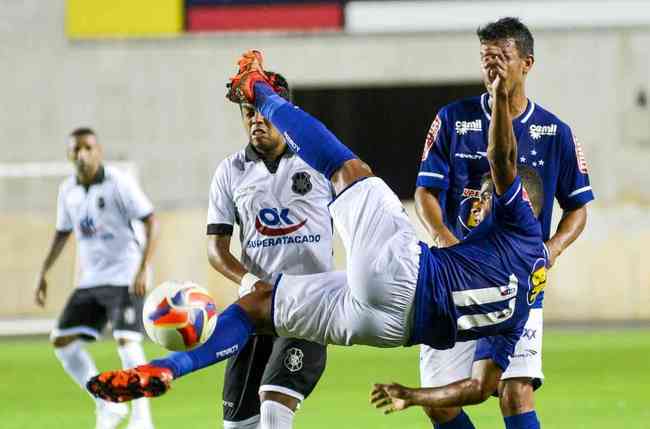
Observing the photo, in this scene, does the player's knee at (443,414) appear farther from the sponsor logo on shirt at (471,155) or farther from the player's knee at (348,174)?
the player's knee at (348,174)

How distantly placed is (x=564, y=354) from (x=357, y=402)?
4.24m

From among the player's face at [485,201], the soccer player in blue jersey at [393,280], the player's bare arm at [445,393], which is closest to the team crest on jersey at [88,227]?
the player's face at [485,201]

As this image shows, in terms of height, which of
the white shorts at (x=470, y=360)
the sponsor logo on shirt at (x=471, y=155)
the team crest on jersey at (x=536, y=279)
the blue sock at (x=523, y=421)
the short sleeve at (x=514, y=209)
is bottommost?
the blue sock at (x=523, y=421)

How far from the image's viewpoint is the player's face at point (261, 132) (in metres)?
6.69

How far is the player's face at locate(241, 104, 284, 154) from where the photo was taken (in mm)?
6691

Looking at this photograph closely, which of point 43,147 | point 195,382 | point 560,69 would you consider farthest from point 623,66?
point 195,382

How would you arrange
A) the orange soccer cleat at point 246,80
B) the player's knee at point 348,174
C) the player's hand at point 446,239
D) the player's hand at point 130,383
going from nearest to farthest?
1. the player's hand at point 130,383
2. the player's knee at point 348,174
3. the orange soccer cleat at point 246,80
4. the player's hand at point 446,239

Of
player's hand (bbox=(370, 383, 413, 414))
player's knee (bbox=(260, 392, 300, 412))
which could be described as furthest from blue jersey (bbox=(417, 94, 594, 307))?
player's hand (bbox=(370, 383, 413, 414))

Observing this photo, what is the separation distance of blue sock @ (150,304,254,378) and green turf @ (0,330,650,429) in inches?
154

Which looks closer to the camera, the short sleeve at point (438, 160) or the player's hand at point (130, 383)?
the player's hand at point (130, 383)

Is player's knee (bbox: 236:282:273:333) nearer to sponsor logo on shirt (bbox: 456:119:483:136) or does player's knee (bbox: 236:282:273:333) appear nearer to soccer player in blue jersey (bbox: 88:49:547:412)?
soccer player in blue jersey (bbox: 88:49:547:412)

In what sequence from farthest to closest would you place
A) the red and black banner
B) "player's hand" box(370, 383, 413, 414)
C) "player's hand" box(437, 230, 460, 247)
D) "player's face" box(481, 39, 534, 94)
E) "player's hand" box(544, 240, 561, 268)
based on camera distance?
the red and black banner
"player's hand" box(544, 240, 561, 268)
"player's hand" box(437, 230, 460, 247)
"player's face" box(481, 39, 534, 94)
"player's hand" box(370, 383, 413, 414)

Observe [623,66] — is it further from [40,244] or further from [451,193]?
[451,193]

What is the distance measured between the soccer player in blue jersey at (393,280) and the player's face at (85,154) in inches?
182
